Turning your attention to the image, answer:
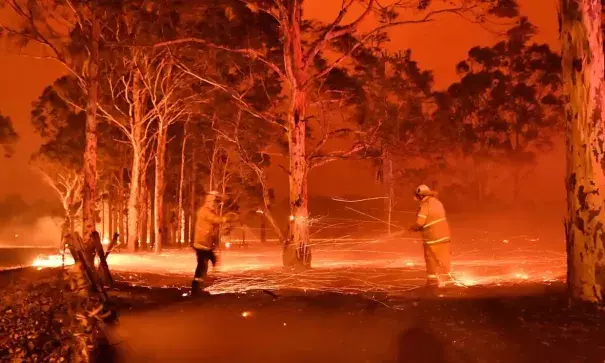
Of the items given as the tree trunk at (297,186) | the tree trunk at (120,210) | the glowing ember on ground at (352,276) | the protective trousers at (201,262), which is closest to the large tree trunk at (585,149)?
the glowing ember on ground at (352,276)

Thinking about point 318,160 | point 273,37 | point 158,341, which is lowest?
point 158,341

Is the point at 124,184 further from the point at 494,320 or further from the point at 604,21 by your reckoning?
the point at 494,320

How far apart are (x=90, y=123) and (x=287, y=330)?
11051 millimetres

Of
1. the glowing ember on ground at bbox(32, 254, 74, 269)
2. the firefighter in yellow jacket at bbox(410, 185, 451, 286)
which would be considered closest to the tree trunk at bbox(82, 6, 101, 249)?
the glowing ember on ground at bbox(32, 254, 74, 269)

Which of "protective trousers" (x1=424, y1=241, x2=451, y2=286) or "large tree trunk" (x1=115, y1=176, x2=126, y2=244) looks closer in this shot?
"protective trousers" (x1=424, y1=241, x2=451, y2=286)

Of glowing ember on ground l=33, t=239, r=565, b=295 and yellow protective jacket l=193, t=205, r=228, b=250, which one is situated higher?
yellow protective jacket l=193, t=205, r=228, b=250

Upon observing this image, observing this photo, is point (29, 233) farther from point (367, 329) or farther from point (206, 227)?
point (367, 329)

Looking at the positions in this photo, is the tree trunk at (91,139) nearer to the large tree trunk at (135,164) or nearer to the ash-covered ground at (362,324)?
the ash-covered ground at (362,324)

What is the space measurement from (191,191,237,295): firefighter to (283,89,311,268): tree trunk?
5221mm

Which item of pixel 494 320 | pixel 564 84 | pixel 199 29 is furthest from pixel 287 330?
pixel 199 29

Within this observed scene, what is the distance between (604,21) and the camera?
46.6 ft

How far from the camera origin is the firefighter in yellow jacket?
11.5 meters

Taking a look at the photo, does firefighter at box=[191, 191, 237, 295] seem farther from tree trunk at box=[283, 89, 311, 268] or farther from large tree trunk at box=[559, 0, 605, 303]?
→ large tree trunk at box=[559, 0, 605, 303]

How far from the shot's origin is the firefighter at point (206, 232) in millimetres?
11898
